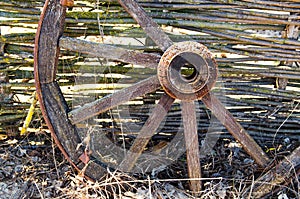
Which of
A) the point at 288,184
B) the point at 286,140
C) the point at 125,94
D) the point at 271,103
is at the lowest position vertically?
the point at 288,184

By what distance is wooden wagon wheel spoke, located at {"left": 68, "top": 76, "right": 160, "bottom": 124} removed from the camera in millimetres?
2432

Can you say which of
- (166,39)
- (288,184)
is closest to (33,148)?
(166,39)

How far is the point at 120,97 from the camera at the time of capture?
2.46 m

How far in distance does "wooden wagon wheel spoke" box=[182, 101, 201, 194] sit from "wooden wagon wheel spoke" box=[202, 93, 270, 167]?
4.9 inches

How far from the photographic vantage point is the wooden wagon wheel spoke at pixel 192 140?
2.47 meters

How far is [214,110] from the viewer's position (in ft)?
8.25

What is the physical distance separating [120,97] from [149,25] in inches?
19.9

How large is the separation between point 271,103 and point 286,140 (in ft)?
1.30

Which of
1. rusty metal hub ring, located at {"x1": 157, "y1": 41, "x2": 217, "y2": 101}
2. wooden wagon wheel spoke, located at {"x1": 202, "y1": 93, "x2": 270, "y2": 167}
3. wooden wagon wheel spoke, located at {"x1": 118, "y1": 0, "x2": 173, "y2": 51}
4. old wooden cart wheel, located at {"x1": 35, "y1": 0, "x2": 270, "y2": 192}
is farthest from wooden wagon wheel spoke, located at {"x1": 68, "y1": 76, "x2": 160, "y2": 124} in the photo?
wooden wagon wheel spoke, located at {"x1": 202, "y1": 93, "x2": 270, "y2": 167}

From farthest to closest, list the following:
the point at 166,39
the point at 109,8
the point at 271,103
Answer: the point at 271,103, the point at 109,8, the point at 166,39

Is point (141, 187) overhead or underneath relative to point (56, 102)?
underneath

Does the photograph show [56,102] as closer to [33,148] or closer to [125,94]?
[125,94]

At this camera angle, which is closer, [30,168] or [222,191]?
[222,191]

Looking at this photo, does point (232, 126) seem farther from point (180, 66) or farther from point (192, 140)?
point (180, 66)
